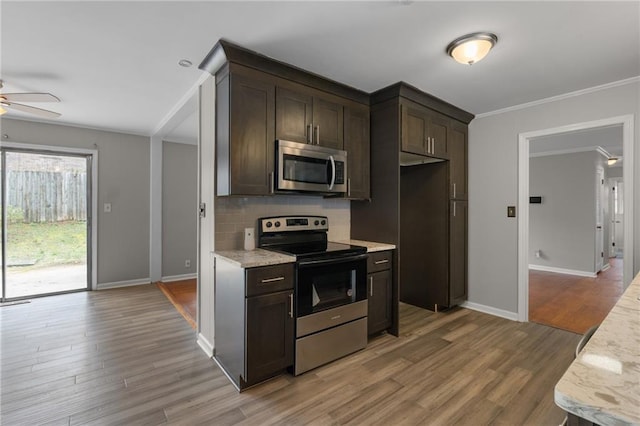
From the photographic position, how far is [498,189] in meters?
3.64

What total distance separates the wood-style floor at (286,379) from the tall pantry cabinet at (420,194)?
1.91 ft

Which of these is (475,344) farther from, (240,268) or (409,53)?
(409,53)

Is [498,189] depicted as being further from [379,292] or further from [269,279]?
[269,279]

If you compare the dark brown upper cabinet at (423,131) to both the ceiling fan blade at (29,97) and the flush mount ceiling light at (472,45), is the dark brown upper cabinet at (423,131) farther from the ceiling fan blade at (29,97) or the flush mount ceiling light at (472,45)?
the ceiling fan blade at (29,97)

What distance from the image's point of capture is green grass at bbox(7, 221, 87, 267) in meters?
4.19

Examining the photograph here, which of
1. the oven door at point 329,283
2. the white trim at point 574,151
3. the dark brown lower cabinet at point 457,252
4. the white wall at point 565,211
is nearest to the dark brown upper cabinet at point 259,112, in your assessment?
the oven door at point 329,283

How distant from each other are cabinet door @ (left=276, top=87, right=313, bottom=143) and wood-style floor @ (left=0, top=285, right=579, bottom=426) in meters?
1.97

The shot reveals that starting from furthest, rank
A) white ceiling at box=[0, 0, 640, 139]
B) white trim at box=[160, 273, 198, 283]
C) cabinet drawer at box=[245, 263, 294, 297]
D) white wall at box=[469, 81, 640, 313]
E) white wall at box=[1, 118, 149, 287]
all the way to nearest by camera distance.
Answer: white trim at box=[160, 273, 198, 283]
white wall at box=[1, 118, 149, 287]
white wall at box=[469, 81, 640, 313]
cabinet drawer at box=[245, 263, 294, 297]
white ceiling at box=[0, 0, 640, 139]

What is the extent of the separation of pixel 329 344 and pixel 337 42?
2351 mm

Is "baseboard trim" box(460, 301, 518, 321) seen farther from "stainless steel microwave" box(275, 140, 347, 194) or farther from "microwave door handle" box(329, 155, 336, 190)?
"microwave door handle" box(329, 155, 336, 190)

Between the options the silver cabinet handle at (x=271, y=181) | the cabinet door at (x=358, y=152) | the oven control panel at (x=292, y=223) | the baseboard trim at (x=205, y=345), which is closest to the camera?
the silver cabinet handle at (x=271, y=181)

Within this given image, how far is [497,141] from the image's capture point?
144 inches

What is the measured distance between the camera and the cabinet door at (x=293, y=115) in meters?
2.56

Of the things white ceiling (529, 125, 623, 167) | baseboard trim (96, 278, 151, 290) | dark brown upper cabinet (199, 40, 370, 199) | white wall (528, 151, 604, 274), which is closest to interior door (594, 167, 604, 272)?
white wall (528, 151, 604, 274)
